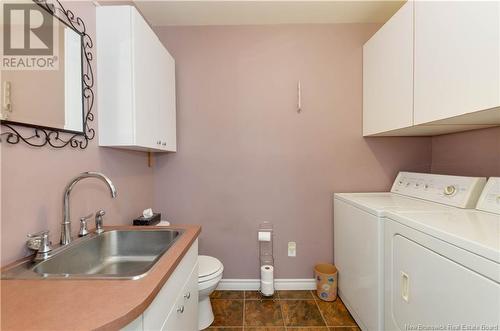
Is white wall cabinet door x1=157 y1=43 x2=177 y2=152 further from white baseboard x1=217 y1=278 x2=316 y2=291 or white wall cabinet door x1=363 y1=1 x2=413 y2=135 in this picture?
white wall cabinet door x1=363 y1=1 x2=413 y2=135

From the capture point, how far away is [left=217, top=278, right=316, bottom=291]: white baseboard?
2076 millimetres

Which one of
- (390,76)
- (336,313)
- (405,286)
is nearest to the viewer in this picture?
(405,286)

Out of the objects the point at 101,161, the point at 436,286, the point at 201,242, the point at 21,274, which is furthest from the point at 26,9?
the point at 436,286

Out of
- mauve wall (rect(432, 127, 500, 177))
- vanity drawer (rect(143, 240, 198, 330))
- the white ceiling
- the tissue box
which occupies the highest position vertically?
the white ceiling

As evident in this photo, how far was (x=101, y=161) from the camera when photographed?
4.66 ft

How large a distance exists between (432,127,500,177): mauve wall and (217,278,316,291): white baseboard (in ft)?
A: 4.98

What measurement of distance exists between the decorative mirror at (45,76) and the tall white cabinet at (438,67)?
196cm

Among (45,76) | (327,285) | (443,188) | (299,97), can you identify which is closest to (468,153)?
(443,188)

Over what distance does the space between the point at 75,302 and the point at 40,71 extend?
1.02 meters

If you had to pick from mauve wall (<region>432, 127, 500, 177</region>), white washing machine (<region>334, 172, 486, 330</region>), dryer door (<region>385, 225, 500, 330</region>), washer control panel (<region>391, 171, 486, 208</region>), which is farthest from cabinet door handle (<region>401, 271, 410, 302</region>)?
mauve wall (<region>432, 127, 500, 177</region>)

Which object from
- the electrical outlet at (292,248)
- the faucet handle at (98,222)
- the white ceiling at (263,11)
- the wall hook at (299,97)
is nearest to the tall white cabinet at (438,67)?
the white ceiling at (263,11)

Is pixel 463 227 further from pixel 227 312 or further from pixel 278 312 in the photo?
pixel 227 312

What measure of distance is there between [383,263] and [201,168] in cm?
156

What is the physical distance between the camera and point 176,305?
102 centimetres
